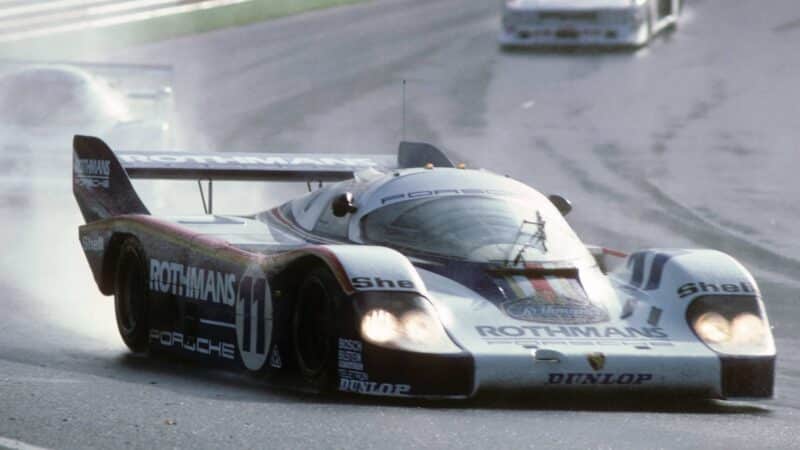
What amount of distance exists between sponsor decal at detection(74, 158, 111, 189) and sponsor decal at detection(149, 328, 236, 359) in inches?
62.5

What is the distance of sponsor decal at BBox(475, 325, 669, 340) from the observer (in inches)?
336

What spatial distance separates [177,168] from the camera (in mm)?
11703

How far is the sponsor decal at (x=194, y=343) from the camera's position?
951cm

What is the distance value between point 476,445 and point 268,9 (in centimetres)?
3071

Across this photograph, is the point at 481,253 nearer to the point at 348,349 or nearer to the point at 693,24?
the point at 348,349

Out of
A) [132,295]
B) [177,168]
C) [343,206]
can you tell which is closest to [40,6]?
[177,168]

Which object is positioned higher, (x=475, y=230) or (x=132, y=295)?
(x=475, y=230)

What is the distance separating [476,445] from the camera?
6559 millimetres

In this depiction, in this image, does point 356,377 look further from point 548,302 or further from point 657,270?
point 657,270

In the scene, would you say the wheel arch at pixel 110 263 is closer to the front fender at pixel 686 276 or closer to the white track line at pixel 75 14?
the front fender at pixel 686 276

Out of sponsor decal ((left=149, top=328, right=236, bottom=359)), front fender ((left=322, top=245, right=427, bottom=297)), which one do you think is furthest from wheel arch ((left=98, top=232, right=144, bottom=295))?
front fender ((left=322, top=245, right=427, bottom=297))

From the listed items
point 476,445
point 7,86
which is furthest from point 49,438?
point 7,86

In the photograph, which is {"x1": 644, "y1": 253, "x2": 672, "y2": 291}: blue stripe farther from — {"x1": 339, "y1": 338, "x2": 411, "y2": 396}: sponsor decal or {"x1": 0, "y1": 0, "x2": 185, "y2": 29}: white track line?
{"x1": 0, "y1": 0, "x2": 185, "y2": 29}: white track line

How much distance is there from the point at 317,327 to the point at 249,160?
3.38m
